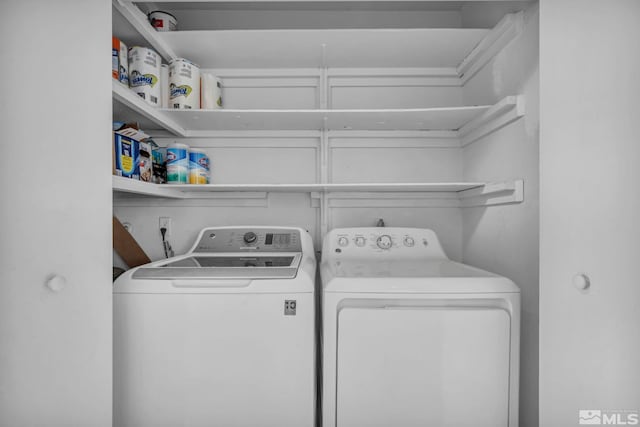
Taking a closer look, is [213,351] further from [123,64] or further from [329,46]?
[329,46]

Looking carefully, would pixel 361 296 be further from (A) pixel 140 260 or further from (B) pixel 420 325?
(A) pixel 140 260

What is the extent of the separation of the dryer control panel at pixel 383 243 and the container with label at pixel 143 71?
1162 millimetres

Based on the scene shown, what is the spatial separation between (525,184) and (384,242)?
74 centimetres

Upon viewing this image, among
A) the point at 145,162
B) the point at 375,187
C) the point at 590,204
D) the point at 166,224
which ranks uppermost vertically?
the point at 145,162

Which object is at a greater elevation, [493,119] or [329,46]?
[329,46]

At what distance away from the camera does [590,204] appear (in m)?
1.06

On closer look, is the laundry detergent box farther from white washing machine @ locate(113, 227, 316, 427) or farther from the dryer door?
the dryer door

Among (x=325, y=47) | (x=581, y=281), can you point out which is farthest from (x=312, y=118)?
(x=581, y=281)

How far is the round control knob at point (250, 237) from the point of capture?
1.86m

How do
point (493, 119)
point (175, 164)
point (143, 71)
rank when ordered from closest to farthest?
point (143, 71) < point (493, 119) < point (175, 164)

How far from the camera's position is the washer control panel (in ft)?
6.07

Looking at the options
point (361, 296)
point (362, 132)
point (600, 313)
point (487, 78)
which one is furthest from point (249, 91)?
point (600, 313)

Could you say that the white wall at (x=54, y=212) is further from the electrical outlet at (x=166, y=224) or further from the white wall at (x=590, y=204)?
the white wall at (x=590, y=204)

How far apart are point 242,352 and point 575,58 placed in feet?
5.07
